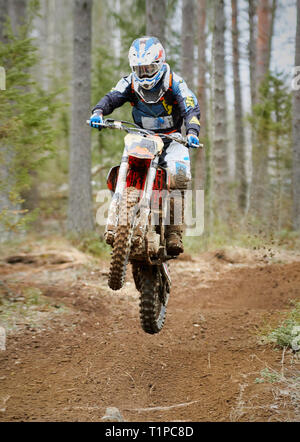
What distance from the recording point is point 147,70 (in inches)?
187

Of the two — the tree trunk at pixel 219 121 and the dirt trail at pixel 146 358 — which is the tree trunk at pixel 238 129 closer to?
the tree trunk at pixel 219 121

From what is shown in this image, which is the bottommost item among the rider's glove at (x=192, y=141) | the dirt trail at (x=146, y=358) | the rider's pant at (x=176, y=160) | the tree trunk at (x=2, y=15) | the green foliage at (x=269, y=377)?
the dirt trail at (x=146, y=358)

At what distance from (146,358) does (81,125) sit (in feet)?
25.0

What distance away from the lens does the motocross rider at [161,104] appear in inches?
186

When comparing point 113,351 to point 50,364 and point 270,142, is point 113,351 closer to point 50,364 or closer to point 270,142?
point 50,364

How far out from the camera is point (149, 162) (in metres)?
4.56

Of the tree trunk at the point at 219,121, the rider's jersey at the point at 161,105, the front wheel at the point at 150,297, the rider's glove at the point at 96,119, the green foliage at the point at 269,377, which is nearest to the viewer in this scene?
the green foliage at the point at 269,377

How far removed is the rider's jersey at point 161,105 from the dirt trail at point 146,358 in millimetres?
2714

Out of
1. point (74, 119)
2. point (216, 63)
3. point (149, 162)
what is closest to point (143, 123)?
point (149, 162)

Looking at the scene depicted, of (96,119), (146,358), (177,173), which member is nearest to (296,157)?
(177,173)

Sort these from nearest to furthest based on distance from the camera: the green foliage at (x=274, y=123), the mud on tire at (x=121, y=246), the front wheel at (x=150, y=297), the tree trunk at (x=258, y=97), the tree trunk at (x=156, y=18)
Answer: the mud on tire at (x=121, y=246) → the front wheel at (x=150, y=297) → the tree trunk at (x=156, y=18) → the green foliage at (x=274, y=123) → the tree trunk at (x=258, y=97)

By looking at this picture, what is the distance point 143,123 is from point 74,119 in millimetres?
6503

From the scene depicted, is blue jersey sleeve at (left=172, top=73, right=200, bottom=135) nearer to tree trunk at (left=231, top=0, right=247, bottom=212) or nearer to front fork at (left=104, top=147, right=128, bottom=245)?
front fork at (left=104, top=147, right=128, bottom=245)

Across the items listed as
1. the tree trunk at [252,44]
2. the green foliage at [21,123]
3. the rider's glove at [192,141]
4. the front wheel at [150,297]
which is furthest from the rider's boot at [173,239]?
the tree trunk at [252,44]
